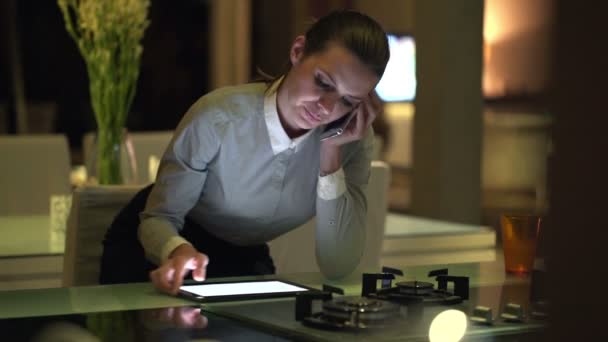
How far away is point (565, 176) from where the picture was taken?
17.4 inches

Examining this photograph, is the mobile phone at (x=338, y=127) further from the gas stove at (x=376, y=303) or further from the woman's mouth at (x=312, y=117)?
the gas stove at (x=376, y=303)

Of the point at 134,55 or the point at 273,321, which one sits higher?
the point at 134,55

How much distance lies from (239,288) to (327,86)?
458 mm

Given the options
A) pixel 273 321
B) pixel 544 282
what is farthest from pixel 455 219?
pixel 544 282

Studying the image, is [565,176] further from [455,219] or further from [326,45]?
[455,219]

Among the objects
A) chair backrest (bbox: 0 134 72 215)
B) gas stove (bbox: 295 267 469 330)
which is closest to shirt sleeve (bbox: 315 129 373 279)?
gas stove (bbox: 295 267 469 330)

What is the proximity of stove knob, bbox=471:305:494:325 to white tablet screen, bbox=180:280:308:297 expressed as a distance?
0.33 m

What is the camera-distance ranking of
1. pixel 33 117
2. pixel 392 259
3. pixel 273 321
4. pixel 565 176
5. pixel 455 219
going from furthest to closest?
1. pixel 33 117
2. pixel 455 219
3. pixel 392 259
4. pixel 273 321
5. pixel 565 176

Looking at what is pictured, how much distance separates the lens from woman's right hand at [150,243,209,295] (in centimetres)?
155

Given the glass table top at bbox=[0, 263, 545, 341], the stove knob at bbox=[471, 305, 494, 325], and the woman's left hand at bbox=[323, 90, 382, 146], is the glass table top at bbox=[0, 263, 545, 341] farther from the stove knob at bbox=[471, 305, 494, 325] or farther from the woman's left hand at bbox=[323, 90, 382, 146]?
the woman's left hand at bbox=[323, 90, 382, 146]

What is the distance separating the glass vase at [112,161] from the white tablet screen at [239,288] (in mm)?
1431

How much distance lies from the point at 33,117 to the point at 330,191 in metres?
7.23

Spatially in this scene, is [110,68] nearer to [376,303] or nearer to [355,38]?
[355,38]

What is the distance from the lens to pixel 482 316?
1271 mm
